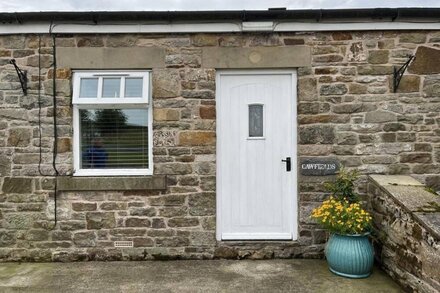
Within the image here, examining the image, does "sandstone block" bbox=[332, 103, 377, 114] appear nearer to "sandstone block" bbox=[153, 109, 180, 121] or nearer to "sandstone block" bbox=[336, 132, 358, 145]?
"sandstone block" bbox=[336, 132, 358, 145]

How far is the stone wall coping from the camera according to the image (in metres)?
3.41

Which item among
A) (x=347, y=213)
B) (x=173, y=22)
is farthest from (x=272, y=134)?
(x=173, y=22)

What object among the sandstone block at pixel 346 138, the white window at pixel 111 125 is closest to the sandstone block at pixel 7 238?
the white window at pixel 111 125

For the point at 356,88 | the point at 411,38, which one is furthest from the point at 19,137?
the point at 411,38

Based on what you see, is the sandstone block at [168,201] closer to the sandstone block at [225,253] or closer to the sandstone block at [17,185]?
the sandstone block at [225,253]

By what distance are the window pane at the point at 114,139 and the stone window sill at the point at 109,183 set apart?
9.5 inches

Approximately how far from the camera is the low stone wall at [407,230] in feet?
11.0

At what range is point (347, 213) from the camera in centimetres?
412

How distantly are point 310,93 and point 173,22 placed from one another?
203cm

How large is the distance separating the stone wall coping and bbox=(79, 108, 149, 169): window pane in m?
3.08

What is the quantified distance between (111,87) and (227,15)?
5.89 ft

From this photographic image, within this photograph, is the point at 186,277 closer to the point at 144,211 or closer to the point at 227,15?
the point at 144,211

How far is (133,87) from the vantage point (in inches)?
187

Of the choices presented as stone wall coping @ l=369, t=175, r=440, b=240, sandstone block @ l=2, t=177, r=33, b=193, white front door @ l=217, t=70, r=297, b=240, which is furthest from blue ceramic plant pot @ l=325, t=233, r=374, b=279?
sandstone block @ l=2, t=177, r=33, b=193
